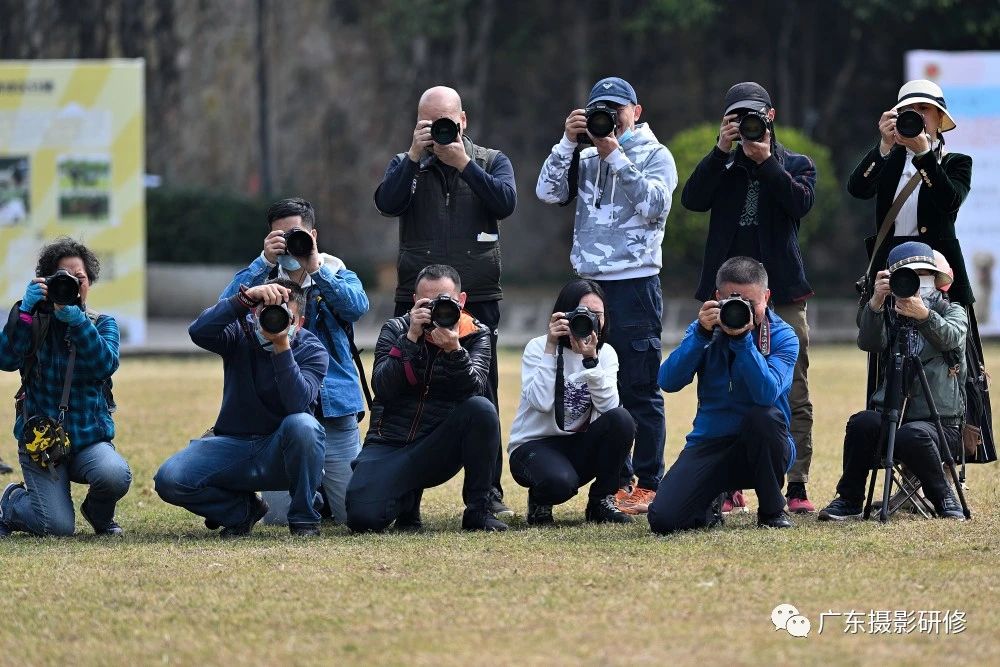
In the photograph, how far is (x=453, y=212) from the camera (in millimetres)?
7074

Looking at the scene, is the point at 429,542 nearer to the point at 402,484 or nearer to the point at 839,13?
the point at 402,484

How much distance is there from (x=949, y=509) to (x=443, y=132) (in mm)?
2665

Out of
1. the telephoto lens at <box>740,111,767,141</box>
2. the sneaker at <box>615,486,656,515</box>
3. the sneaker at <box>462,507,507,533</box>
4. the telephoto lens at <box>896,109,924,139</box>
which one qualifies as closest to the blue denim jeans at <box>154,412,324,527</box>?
the sneaker at <box>462,507,507,533</box>

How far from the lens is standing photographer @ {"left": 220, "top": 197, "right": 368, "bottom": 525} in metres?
6.62

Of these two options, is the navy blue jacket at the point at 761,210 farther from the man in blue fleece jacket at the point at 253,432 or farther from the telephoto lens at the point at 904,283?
the man in blue fleece jacket at the point at 253,432

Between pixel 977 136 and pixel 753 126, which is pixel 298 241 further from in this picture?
pixel 977 136

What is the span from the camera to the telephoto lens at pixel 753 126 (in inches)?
262

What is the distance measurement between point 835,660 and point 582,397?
2.39 meters

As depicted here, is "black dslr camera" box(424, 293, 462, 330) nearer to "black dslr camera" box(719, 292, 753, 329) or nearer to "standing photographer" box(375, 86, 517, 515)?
"standing photographer" box(375, 86, 517, 515)

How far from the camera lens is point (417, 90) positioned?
22.5 metres

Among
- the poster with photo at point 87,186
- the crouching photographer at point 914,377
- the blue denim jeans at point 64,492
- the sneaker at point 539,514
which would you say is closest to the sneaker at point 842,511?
the crouching photographer at point 914,377

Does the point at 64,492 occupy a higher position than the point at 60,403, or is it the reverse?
the point at 60,403

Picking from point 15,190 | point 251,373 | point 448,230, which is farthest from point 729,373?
point 15,190

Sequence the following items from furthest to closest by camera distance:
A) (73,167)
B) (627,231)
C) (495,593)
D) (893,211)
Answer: (73,167) → (627,231) → (893,211) → (495,593)
